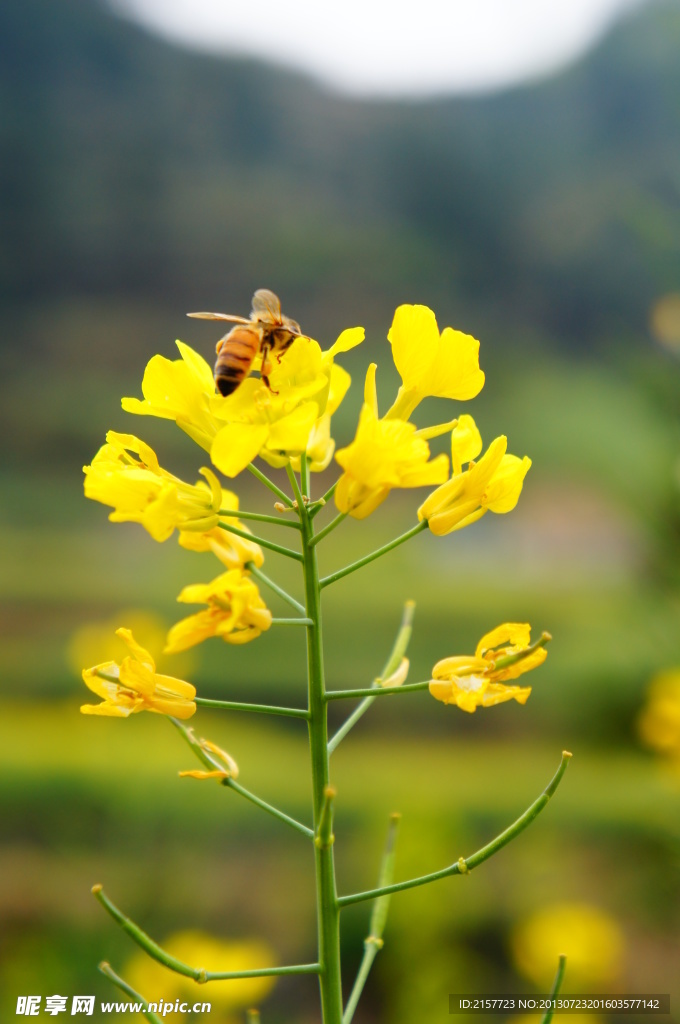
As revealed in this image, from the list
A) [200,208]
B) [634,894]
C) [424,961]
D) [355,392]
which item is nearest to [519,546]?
[355,392]

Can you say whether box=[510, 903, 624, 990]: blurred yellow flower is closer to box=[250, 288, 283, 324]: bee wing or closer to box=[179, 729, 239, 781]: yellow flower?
box=[179, 729, 239, 781]: yellow flower

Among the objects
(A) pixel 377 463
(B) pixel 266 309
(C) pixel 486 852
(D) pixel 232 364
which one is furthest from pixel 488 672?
(B) pixel 266 309

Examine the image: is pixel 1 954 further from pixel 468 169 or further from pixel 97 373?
pixel 468 169

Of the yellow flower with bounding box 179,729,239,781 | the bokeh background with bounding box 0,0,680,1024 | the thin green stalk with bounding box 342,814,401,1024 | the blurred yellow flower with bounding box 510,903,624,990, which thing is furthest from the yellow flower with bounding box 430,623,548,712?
the blurred yellow flower with bounding box 510,903,624,990

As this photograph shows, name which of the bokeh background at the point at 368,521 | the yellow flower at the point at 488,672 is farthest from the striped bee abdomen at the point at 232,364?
the bokeh background at the point at 368,521

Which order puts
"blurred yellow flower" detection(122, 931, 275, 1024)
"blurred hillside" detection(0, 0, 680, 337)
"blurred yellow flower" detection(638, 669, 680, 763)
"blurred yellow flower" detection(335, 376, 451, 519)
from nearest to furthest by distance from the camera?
"blurred yellow flower" detection(335, 376, 451, 519) < "blurred yellow flower" detection(122, 931, 275, 1024) < "blurred yellow flower" detection(638, 669, 680, 763) < "blurred hillside" detection(0, 0, 680, 337)

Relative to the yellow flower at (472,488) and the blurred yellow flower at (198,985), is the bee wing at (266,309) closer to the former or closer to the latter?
the yellow flower at (472,488)
